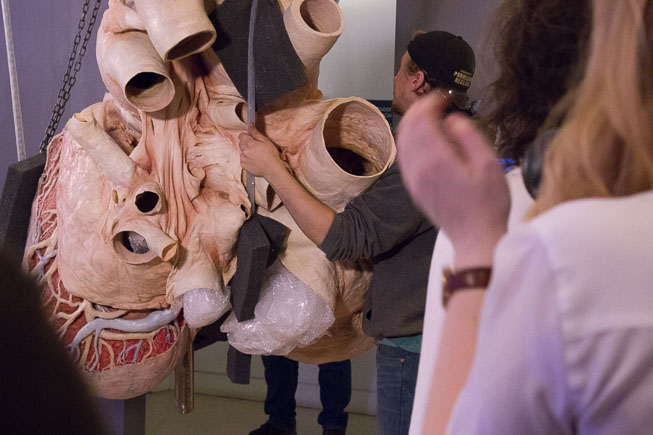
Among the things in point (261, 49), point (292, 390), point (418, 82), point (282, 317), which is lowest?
point (292, 390)

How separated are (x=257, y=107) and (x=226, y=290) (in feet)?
1.29

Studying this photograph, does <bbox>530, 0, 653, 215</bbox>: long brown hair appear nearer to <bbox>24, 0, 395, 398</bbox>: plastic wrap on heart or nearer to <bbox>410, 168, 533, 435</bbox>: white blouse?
<bbox>410, 168, 533, 435</bbox>: white blouse

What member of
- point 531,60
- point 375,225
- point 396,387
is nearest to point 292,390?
point 396,387

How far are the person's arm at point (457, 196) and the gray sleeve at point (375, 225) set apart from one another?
2.69 ft

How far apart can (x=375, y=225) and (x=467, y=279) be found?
85 cm

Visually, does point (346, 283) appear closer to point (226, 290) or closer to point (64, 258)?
point (226, 290)

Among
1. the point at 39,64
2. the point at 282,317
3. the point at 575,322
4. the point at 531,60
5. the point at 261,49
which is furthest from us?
the point at 39,64

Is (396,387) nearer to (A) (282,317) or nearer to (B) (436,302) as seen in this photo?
(A) (282,317)

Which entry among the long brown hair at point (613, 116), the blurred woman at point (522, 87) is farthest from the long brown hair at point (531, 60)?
the long brown hair at point (613, 116)

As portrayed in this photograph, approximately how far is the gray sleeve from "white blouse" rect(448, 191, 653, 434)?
0.90m

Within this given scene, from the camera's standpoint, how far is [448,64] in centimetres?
154

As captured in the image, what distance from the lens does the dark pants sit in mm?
2400

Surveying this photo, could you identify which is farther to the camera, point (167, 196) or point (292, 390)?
point (292, 390)

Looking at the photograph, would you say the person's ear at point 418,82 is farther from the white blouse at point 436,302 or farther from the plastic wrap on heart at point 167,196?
the white blouse at point 436,302
